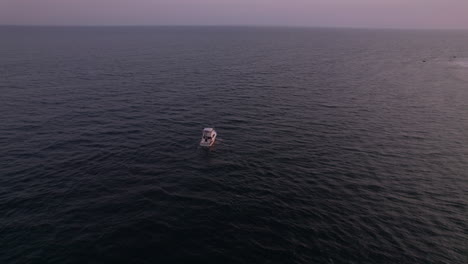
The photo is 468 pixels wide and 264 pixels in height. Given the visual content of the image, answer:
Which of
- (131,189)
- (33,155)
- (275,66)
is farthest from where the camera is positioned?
(275,66)

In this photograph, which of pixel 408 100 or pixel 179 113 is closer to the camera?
pixel 179 113

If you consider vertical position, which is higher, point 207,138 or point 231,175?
point 207,138

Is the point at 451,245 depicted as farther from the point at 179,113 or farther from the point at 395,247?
the point at 179,113

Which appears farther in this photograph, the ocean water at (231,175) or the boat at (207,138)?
the boat at (207,138)

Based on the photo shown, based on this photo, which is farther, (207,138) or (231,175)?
(207,138)

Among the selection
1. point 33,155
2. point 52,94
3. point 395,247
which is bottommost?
point 395,247

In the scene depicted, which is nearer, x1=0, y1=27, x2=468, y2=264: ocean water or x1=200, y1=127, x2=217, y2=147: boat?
x1=0, y1=27, x2=468, y2=264: ocean water

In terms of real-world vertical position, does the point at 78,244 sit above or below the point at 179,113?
below

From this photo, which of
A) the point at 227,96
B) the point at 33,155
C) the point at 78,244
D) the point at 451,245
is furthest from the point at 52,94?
the point at 451,245
